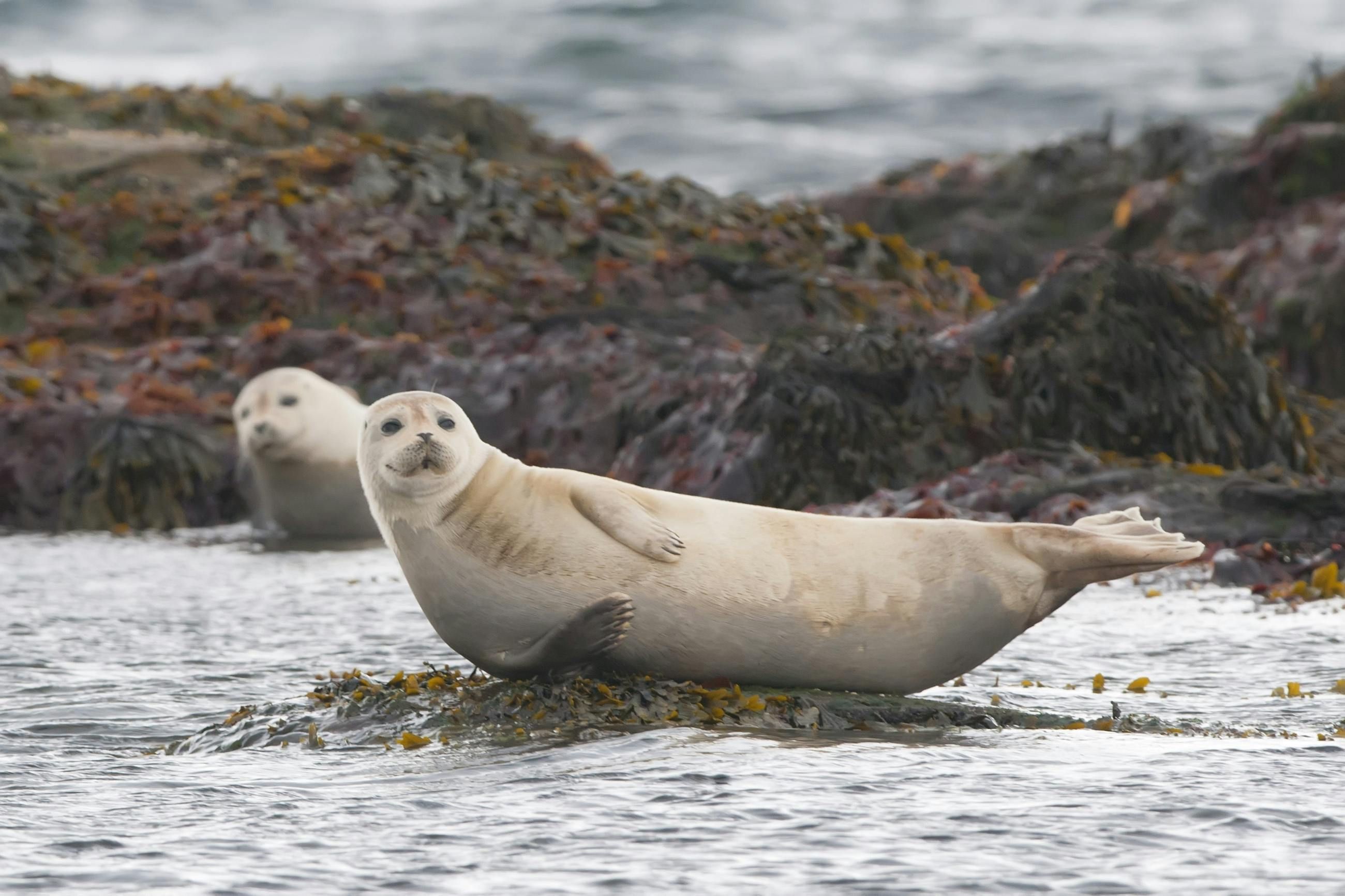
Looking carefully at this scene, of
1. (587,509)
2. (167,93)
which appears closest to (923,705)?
(587,509)

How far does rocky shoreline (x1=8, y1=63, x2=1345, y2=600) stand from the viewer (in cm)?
1026

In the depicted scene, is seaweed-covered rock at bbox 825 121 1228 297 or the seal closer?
the seal

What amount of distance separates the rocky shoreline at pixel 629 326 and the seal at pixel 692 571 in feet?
9.26

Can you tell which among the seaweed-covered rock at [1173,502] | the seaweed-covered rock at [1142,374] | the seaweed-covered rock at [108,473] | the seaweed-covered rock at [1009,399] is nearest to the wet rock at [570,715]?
the seaweed-covered rock at [1173,502]

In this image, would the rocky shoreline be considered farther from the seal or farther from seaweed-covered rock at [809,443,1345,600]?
the seal

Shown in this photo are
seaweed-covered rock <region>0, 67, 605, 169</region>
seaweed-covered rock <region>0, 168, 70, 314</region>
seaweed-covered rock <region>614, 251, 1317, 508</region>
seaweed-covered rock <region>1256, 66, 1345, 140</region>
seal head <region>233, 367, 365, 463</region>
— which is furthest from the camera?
seaweed-covered rock <region>1256, 66, 1345, 140</region>

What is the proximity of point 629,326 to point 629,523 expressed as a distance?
8453 mm

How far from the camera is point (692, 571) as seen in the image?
5008 mm

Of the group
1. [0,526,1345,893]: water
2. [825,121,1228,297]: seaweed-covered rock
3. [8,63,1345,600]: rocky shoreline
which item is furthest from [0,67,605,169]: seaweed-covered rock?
[0,526,1345,893]: water

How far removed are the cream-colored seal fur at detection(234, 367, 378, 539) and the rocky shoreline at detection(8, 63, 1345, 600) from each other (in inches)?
52.1

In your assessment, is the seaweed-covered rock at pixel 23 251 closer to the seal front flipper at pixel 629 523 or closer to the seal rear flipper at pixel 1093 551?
the seal front flipper at pixel 629 523

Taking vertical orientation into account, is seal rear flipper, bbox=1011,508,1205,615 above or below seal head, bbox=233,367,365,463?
below

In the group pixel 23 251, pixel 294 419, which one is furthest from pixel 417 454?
pixel 23 251

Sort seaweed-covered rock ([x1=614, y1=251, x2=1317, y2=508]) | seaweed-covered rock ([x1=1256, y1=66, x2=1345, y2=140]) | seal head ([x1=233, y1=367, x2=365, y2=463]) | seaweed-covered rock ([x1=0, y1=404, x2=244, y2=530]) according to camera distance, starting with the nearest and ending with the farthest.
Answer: seaweed-covered rock ([x1=614, y1=251, x2=1317, y2=508]) < seal head ([x1=233, y1=367, x2=365, y2=463]) < seaweed-covered rock ([x1=0, y1=404, x2=244, y2=530]) < seaweed-covered rock ([x1=1256, y1=66, x2=1345, y2=140])
